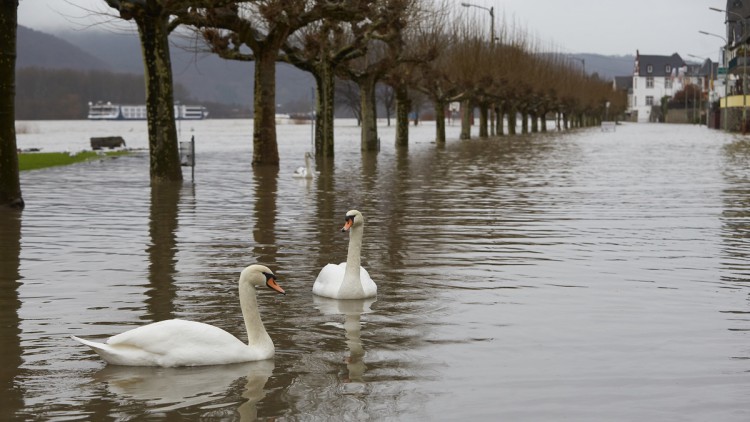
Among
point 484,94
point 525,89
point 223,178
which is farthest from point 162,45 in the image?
point 525,89

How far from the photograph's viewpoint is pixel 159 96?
29859 mm

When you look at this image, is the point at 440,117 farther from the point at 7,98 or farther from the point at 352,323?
the point at 352,323

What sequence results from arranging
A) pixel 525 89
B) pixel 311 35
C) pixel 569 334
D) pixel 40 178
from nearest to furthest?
pixel 569 334 < pixel 40 178 < pixel 311 35 < pixel 525 89

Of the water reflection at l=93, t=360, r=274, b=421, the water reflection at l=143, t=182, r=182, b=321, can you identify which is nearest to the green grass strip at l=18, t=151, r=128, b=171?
the water reflection at l=143, t=182, r=182, b=321

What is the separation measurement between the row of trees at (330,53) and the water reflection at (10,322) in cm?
1023

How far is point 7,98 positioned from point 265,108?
18292 millimetres

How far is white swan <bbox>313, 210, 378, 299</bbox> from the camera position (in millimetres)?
12367

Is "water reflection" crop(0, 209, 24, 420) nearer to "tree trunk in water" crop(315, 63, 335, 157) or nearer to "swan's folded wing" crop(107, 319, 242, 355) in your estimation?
"swan's folded wing" crop(107, 319, 242, 355)

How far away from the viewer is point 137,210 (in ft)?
77.1

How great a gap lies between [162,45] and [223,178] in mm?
6403

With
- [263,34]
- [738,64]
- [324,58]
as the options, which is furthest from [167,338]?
[738,64]

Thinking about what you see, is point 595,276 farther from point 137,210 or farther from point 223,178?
point 223,178

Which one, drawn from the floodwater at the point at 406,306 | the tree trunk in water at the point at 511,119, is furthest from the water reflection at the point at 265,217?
the tree trunk in water at the point at 511,119

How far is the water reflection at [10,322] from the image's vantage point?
8406mm
